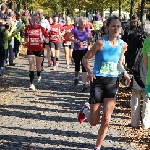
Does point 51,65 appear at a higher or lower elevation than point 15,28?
lower

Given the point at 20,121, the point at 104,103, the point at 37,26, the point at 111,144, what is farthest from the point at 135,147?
the point at 37,26

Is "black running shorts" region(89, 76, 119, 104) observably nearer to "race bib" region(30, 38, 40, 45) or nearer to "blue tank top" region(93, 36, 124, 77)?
"blue tank top" region(93, 36, 124, 77)

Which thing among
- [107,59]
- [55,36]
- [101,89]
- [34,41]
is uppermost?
[107,59]

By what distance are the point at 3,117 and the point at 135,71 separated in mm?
2875

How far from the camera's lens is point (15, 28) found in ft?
48.2

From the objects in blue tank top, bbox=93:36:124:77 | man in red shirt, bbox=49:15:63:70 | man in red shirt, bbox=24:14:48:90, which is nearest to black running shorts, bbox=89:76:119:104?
blue tank top, bbox=93:36:124:77

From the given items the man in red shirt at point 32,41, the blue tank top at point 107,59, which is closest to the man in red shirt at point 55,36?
the man in red shirt at point 32,41

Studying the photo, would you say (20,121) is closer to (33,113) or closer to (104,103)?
(33,113)

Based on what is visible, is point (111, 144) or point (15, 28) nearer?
point (111, 144)

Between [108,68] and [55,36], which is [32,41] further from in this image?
[108,68]

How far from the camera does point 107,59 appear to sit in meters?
5.87

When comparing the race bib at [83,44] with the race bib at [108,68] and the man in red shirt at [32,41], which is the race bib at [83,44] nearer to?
the man in red shirt at [32,41]

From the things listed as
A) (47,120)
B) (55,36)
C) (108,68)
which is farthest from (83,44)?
(108,68)

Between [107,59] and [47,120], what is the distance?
266cm
